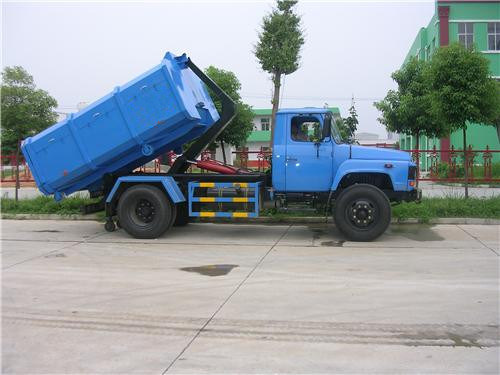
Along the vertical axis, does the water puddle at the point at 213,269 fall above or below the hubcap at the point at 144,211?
below

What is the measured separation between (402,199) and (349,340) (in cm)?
593

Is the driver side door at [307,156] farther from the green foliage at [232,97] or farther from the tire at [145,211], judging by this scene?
the green foliage at [232,97]

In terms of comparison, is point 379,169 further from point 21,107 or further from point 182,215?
point 21,107

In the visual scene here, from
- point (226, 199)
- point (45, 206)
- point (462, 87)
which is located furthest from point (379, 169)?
point (45, 206)

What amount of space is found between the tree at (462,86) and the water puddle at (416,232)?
3.20 meters

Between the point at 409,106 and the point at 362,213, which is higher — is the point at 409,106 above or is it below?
above

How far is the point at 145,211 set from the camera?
35.1 ft

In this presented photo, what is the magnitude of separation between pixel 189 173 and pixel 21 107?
900 inches

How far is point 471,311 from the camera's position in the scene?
5.58m

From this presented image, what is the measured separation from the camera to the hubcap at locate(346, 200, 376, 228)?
32.1 ft

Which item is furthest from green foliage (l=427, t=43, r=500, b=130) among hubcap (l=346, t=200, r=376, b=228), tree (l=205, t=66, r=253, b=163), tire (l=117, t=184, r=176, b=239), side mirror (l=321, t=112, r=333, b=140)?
tree (l=205, t=66, r=253, b=163)

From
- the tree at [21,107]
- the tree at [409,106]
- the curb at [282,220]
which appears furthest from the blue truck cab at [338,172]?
the tree at [21,107]

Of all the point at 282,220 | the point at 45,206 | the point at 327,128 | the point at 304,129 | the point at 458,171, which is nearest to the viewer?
the point at 327,128

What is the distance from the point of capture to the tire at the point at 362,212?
9.74 m
